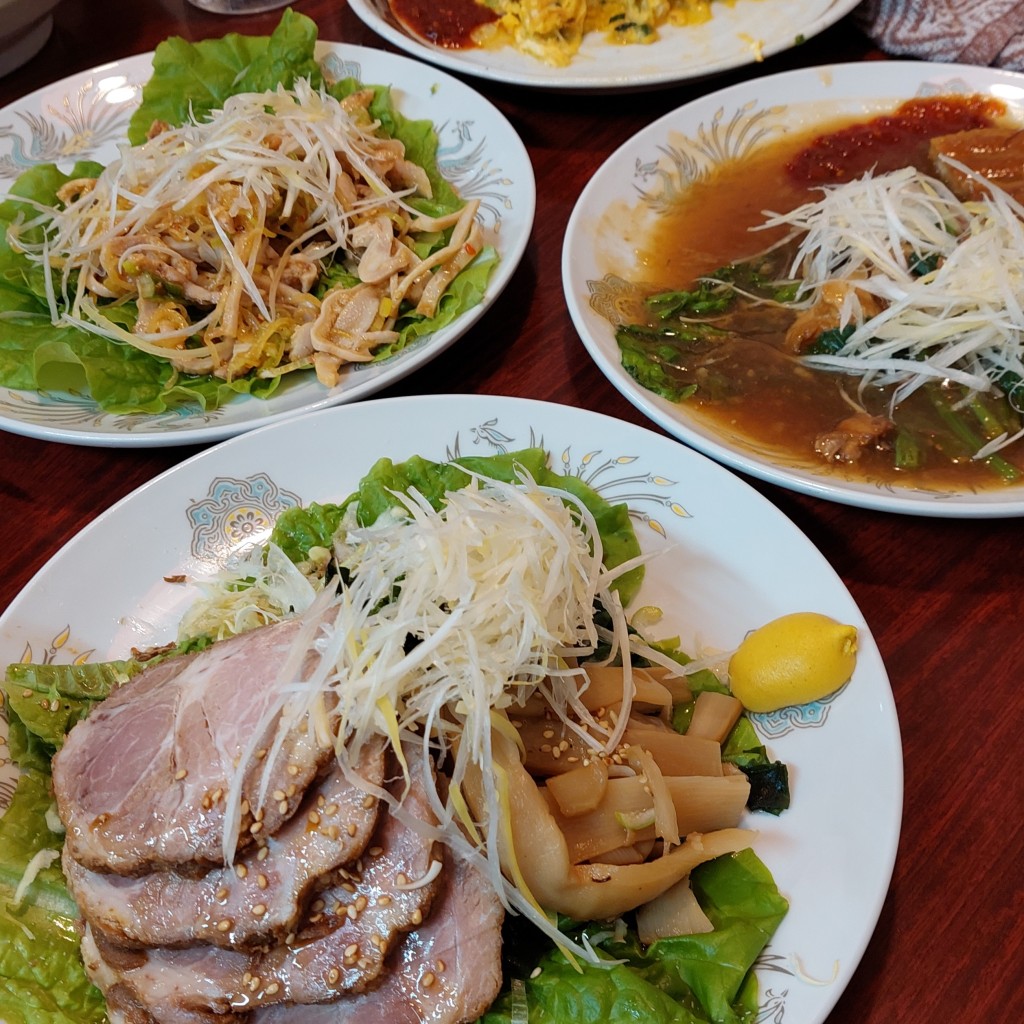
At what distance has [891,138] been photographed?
353 cm

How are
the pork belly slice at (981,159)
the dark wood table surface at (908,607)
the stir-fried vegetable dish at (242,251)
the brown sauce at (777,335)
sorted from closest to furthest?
the dark wood table surface at (908,607)
the brown sauce at (777,335)
the stir-fried vegetable dish at (242,251)
the pork belly slice at (981,159)

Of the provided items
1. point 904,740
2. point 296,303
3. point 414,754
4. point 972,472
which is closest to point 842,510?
point 972,472

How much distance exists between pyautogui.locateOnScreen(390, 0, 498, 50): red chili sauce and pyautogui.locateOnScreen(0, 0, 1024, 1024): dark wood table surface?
0.60 m

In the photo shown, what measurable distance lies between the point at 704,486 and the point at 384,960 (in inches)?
52.4

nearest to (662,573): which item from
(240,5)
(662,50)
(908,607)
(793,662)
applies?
(793,662)

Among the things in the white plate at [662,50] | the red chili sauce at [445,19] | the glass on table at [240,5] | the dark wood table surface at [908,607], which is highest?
the glass on table at [240,5]

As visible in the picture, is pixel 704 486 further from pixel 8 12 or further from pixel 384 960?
pixel 8 12

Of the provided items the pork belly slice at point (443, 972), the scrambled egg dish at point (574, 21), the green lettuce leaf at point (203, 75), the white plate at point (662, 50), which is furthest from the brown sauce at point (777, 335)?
the green lettuce leaf at point (203, 75)

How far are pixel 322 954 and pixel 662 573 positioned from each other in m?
1.19

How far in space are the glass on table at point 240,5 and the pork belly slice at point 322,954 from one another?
452 cm

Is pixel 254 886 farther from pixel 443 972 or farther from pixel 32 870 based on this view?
pixel 32 870

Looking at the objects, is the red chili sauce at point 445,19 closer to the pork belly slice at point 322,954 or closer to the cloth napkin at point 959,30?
the cloth napkin at point 959,30

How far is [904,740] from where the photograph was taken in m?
2.04

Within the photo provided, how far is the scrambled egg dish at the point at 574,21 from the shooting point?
3875 millimetres
